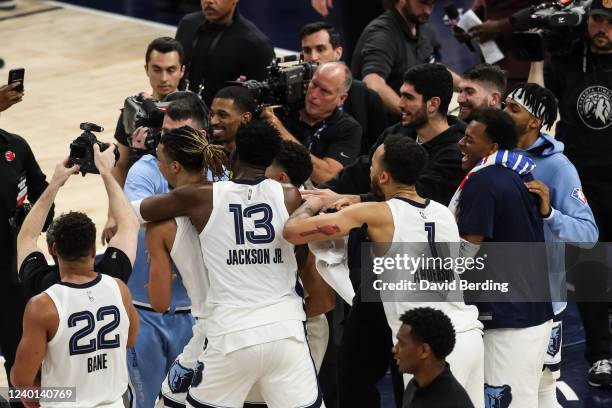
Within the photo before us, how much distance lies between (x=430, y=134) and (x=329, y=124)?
34.3 inches

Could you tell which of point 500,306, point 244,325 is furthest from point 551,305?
point 244,325

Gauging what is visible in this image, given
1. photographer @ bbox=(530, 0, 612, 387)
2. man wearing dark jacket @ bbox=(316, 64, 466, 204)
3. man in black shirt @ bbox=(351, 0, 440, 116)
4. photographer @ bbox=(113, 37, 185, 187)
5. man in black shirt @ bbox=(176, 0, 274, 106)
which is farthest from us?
man in black shirt @ bbox=(351, 0, 440, 116)

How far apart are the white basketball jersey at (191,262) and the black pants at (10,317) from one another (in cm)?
128

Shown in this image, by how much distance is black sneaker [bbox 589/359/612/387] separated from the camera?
7.04 meters

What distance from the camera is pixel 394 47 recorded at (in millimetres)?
8477

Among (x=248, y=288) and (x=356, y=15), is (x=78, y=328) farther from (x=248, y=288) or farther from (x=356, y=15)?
(x=356, y=15)

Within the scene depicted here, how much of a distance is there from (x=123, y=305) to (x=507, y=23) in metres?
4.45

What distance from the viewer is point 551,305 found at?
577cm

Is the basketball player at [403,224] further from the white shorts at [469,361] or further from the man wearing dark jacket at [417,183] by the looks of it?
the man wearing dark jacket at [417,183]

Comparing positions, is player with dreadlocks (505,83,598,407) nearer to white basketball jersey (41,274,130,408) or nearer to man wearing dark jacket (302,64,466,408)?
man wearing dark jacket (302,64,466,408)

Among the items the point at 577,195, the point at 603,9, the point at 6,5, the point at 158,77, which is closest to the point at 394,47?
the point at 603,9

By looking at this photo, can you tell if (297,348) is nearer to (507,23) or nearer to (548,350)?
(548,350)

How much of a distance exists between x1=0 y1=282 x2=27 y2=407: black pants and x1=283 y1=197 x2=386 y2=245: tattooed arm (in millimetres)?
1866

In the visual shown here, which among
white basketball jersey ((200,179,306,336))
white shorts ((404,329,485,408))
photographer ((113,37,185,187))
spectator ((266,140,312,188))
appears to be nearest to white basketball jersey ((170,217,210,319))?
white basketball jersey ((200,179,306,336))
